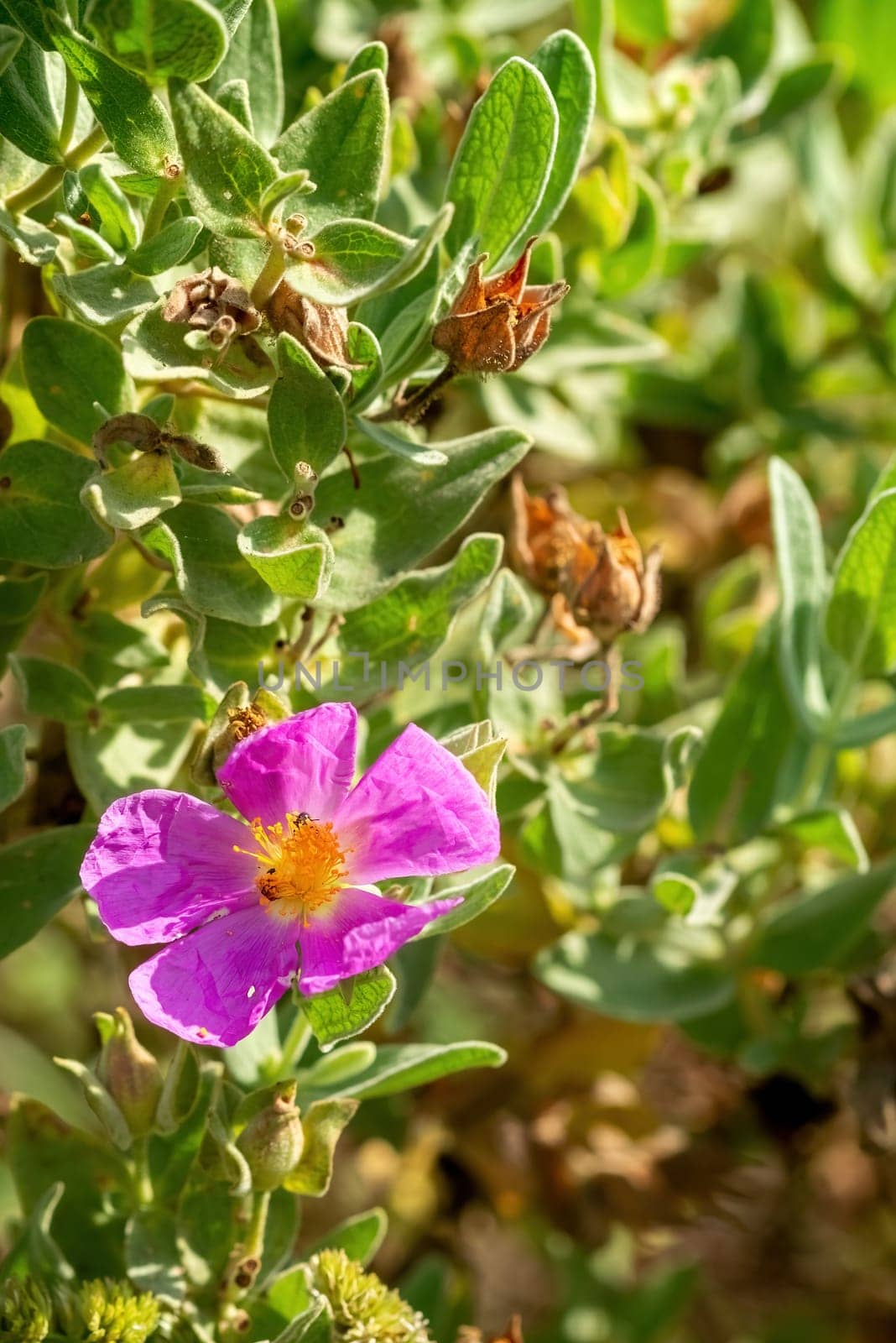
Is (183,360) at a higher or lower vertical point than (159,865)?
higher

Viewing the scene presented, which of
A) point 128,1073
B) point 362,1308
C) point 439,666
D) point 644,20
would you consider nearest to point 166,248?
point 439,666

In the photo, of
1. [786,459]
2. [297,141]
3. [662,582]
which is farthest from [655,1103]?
[297,141]

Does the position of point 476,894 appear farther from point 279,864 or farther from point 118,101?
point 118,101

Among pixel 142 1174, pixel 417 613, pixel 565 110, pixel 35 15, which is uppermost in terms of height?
pixel 35 15

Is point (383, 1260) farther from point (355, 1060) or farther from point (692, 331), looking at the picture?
point (692, 331)

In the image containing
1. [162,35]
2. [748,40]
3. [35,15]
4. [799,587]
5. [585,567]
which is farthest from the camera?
[748,40]

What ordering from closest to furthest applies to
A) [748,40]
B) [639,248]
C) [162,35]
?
[162,35] → [639,248] → [748,40]

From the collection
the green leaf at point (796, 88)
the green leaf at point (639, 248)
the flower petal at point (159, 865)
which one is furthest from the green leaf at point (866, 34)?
the flower petal at point (159, 865)
